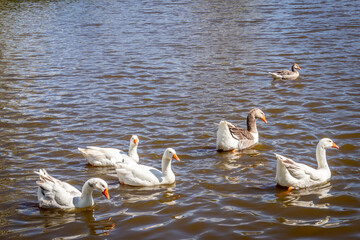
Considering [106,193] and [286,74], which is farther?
[286,74]

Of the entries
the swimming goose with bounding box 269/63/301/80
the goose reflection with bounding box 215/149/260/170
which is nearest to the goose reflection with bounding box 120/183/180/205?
the goose reflection with bounding box 215/149/260/170

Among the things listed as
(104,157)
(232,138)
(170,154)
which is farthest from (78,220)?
(232,138)

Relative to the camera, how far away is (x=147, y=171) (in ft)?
31.4

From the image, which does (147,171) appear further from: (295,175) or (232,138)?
(295,175)

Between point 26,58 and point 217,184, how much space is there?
44.2 feet

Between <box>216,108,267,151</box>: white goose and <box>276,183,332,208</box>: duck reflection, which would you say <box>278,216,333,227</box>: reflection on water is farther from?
<box>216,108,267,151</box>: white goose

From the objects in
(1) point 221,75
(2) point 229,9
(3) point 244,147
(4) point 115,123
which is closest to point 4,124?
(4) point 115,123

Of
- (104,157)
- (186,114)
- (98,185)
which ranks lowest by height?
(98,185)

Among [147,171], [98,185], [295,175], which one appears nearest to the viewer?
[98,185]

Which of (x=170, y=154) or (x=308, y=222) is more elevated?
(x=170, y=154)

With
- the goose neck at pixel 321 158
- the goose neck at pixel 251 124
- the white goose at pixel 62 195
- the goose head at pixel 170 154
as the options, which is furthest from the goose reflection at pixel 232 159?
the white goose at pixel 62 195

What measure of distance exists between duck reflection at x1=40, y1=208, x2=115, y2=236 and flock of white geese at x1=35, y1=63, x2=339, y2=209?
115mm

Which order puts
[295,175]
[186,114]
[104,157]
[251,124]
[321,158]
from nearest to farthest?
[295,175] < [321,158] < [104,157] < [251,124] < [186,114]

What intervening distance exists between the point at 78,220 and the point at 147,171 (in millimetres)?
1769
